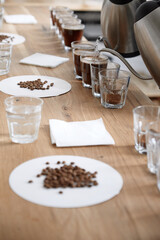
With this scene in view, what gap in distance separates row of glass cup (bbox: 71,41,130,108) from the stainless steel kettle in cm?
26

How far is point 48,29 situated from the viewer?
2703 millimetres

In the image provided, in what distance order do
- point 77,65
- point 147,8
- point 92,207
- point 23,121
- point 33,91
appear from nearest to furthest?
point 92,207 < point 23,121 < point 147,8 < point 33,91 < point 77,65

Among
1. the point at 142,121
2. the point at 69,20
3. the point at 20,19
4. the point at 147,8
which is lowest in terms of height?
the point at 20,19

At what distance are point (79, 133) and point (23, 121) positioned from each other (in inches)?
6.4

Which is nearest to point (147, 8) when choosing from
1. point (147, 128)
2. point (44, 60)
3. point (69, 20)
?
point (147, 128)

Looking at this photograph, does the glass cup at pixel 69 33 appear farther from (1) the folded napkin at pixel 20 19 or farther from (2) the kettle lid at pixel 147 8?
(2) the kettle lid at pixel 147 8

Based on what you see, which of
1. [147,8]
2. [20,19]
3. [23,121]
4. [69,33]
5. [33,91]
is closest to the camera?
[23,121]

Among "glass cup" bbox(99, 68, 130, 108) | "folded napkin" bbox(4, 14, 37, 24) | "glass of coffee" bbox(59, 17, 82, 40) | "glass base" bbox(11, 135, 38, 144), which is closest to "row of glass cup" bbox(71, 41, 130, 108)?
"glass cup" bbox(99, 68, 130, 108)

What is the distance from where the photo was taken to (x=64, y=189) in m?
0.92

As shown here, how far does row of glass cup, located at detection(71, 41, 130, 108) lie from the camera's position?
1428 mm

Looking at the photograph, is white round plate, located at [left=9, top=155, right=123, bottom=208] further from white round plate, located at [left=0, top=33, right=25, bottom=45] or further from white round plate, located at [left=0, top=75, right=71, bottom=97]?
white round plate, located at [left=0, top=33, right=25, bottom=45]

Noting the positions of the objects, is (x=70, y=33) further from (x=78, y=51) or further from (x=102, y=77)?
(x=102, y=77)

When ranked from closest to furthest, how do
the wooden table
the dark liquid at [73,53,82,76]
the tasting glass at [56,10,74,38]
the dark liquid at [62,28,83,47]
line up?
1. the wooden table
2. the dark liquid at [73,53,82,76]
3. the dark liquid at [62,28,83,47]
4. the tasting glass at [56,10,74,38]

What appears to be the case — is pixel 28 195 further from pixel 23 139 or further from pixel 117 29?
pixel 117 29
